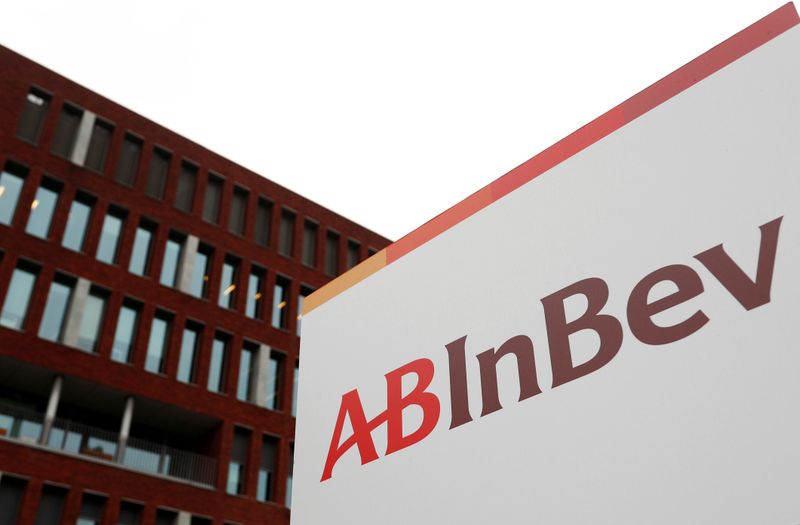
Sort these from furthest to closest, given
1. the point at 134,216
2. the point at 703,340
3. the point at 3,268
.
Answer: the point at 134,216
the point at 3,268
the point at 703,340

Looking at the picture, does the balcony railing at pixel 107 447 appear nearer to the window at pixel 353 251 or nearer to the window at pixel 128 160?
the window at pixel 128 160

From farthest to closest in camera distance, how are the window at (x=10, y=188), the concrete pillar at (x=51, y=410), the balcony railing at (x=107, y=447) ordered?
the window at (x=10, y=188) < the concrete pillar at (x=51, y=410) < the balcony railing at (x=107, y=447)

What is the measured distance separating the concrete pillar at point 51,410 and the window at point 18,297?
203 centimetres

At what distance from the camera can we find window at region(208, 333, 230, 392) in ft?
85.8

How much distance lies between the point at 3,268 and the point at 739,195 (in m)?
23.5

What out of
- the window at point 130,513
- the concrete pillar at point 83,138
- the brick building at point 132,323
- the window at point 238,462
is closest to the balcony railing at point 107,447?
the brick building at point 132,323

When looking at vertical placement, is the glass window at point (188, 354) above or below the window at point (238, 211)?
below

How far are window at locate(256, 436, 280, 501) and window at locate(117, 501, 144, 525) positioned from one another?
4.22 metres

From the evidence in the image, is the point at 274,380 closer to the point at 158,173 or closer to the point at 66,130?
the point at 158,173

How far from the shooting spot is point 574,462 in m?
3.38

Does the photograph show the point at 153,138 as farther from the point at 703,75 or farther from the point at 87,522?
the point at 703,75

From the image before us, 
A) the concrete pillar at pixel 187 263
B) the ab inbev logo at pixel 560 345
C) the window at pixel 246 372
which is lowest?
the ab inbev logo at pixel 560 345

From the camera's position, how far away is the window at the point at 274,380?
2743 cm

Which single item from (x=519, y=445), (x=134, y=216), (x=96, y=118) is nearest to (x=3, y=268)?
(x=134, y=216)
